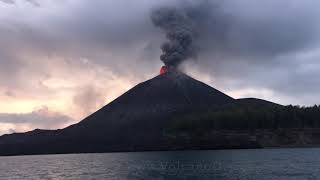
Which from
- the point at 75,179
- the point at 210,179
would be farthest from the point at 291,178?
the point at 75,179

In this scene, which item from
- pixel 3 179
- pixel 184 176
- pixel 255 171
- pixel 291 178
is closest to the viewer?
pixel 291 178

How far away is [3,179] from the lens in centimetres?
9056

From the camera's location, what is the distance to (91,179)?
80438 mm

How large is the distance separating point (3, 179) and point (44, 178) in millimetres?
7793

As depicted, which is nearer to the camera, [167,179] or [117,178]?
[167,179]

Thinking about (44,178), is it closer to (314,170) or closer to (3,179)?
(3,179)

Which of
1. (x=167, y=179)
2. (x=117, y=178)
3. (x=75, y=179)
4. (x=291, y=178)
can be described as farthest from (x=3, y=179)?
(x=291, y=178)

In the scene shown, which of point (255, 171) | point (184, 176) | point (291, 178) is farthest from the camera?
point (255, 171)

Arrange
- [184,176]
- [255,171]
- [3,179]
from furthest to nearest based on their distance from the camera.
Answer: [3,179] < [255,171] < [184,176]

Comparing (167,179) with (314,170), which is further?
(314,170)

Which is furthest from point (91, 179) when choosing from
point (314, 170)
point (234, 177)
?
point (314, 170)

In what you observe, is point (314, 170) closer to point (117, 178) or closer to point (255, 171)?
point (255, 171)

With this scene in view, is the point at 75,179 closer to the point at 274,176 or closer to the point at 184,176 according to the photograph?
the point at 184,176

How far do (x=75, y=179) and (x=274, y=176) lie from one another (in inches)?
1126
